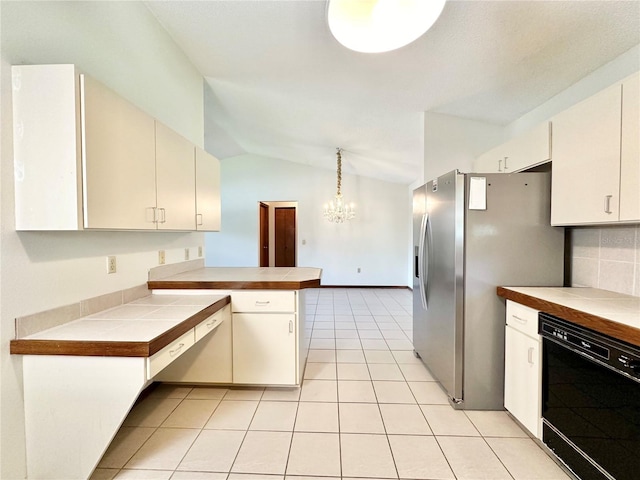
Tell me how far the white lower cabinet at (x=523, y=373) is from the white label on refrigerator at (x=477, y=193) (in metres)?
0.69

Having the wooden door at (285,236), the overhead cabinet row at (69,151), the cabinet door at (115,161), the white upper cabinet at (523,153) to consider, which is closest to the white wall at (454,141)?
the white upper cabinet at (523,153)

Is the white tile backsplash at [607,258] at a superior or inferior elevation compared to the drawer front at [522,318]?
superior

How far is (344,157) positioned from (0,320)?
465 cm

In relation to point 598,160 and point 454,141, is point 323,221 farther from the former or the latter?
point 598,160

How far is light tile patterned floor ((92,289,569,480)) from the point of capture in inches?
55.7

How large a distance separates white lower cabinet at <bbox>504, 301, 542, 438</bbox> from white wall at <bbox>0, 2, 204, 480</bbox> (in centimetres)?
260

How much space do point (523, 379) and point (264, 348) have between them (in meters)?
1.74

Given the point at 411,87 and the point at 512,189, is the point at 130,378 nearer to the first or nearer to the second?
the point at 512,189

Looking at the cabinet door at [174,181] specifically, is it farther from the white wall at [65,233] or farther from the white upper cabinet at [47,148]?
the white upper cabinet at [47,148]

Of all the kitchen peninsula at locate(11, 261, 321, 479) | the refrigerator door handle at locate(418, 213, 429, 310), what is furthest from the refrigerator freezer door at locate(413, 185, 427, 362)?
the kitchen peninsula at locate(11, 261, 321, 479)

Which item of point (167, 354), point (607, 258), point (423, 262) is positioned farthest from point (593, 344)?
point (167, 354)

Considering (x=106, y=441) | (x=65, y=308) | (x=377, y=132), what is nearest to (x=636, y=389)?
(x=106, y=441)

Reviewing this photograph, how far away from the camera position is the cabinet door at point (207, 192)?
227cm

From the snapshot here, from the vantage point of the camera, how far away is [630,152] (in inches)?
51.6
